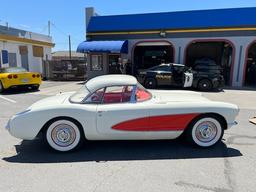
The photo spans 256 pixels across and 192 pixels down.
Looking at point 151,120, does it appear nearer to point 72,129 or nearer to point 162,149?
point 162,149

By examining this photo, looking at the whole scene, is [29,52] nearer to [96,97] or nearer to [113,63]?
[113,63]

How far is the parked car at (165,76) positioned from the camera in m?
13.5

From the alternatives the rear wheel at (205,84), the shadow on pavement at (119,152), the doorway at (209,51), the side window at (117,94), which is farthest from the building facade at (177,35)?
the shadow on pavement at (119,152)

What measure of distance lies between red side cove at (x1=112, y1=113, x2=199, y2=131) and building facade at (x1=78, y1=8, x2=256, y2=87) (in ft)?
40.2

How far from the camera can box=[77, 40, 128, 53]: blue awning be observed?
1633 cm

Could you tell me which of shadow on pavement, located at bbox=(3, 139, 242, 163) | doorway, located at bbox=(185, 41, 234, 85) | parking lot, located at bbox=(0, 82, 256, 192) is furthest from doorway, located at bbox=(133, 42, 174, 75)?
shadow on pavement, located at bbox=(3, 139, 242, 163)

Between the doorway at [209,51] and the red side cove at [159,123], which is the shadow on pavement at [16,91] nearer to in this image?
the red side cove at [159,123]

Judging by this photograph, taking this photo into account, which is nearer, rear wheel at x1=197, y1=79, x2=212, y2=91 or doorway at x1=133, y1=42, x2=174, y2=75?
rear wheel at x1=197, y1=79, x2=212, y2=91

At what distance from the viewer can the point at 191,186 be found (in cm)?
331

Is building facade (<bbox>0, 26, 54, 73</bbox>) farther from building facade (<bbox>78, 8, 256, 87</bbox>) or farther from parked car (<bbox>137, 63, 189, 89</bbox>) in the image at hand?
parked car (<bbox>137, 63, 189, 89</bbox>)

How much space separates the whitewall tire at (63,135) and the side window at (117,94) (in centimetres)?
75

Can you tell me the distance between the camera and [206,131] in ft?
15.2

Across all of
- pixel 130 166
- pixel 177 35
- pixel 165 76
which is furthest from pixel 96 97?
pixel 177 35

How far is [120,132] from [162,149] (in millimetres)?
881
